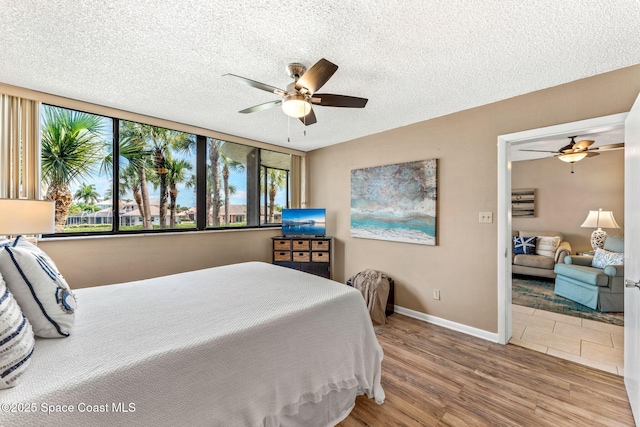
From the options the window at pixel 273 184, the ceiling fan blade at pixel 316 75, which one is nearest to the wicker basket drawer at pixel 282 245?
the window at pixel 273 184

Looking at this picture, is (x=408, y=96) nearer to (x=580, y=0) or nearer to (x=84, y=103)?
(x=580, y=0)

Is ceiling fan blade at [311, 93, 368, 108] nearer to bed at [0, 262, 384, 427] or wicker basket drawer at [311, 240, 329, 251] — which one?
bed at [0, 262, 384, 427]

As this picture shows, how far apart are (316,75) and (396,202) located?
7.16ft

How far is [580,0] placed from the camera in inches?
53.7

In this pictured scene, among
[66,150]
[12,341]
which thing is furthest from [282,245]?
[12,341]

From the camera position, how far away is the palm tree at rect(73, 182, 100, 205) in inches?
109

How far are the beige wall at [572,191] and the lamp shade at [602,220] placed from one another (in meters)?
0.37

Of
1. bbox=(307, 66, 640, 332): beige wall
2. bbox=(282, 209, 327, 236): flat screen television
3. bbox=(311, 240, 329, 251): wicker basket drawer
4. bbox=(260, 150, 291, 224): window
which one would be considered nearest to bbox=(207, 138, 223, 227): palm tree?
bbox=(260, 150, 291, 224): window

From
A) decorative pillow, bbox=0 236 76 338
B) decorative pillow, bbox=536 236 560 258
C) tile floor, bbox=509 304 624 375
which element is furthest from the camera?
decorative pillow, bbox=536 236 560 258

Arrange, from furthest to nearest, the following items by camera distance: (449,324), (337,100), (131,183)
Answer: (131,183)
(449,324)
(337,100)

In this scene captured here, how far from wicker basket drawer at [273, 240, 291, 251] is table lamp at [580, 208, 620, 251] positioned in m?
4.74

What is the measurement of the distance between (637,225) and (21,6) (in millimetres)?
3777

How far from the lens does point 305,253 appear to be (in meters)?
4.04

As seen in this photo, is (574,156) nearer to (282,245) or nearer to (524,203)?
(524,203)
